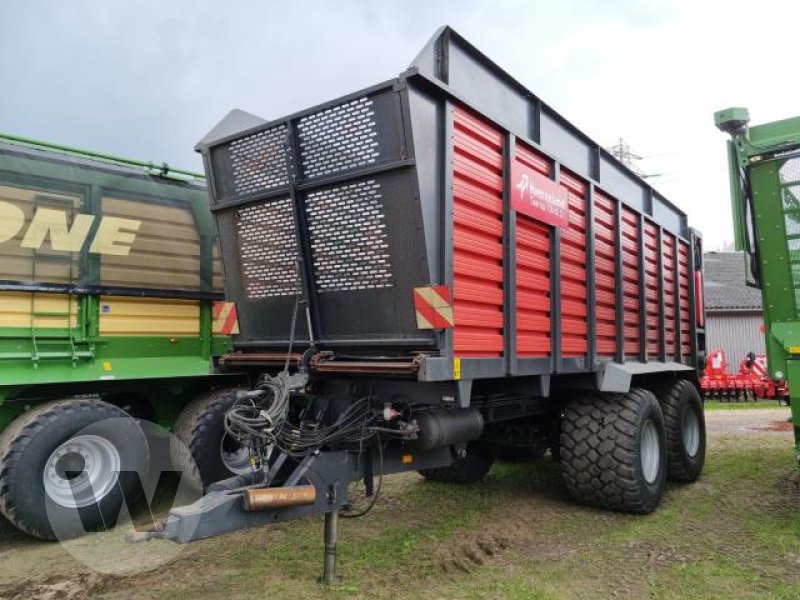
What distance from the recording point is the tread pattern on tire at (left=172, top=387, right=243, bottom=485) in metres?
5.42

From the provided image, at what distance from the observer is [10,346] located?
468 cm

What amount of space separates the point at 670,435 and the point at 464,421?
127 inches

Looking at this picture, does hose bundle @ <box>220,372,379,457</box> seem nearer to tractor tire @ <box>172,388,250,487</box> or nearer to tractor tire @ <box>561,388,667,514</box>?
tractor tire @ <box>172,388,250,487</box>

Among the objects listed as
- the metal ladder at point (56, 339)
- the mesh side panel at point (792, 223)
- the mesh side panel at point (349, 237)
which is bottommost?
the metal ladder at point (56, 339)

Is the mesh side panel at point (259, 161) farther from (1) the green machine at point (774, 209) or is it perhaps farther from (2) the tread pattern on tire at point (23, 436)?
(1) the green machine at point (774, 209)

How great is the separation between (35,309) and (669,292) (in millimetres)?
5925

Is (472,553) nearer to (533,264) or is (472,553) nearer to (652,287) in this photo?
(533,264)

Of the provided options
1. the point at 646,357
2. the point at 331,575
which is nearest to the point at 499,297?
the point at 331,575

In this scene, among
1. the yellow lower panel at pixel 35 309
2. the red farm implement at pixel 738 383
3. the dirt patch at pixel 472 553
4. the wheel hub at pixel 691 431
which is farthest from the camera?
the red farm implement at pixel 738 383

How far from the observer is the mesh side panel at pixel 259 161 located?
13.2 ft

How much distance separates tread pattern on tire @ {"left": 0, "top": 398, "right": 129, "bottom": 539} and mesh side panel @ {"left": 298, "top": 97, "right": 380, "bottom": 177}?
2.51 meters

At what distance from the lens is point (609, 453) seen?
4945 mm

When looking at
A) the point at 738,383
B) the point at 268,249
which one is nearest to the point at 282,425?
the point at 268,249

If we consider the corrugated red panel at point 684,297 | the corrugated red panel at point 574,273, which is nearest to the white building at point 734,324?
the corrugated red panel at point 684,297
